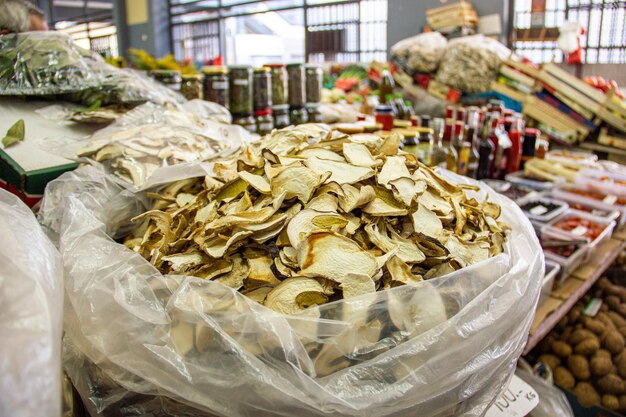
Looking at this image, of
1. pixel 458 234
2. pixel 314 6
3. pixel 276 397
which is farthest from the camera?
pixel 314 6

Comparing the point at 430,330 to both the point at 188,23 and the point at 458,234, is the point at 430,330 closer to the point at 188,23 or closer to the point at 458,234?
the point at 458,234

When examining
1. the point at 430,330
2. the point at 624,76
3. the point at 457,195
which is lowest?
the point at 430,330

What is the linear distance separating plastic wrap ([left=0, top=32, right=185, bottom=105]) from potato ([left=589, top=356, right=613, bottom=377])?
64.7 inches

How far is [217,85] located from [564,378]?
1543 mm

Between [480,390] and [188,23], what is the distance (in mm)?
8613

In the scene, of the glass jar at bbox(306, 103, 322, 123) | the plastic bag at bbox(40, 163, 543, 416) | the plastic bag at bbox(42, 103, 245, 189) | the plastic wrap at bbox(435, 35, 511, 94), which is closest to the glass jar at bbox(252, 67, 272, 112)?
the glass jar at bbox(306, 103, 322, 123)

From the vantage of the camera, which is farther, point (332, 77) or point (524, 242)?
point (332, 77)

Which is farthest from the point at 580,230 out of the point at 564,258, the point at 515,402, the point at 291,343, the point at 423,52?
the point at 423,52

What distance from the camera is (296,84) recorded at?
5.81 ft

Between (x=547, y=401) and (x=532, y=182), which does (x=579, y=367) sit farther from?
(x=532, y=182)

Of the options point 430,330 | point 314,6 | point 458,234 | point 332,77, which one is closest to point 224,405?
point 430,330

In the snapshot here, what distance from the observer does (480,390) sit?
658 mm

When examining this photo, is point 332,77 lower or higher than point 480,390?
higher

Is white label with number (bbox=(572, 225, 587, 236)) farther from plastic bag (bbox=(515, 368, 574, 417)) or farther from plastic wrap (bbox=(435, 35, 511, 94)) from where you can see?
plastic wrap (bbox=(435, 35, 511, 94))
